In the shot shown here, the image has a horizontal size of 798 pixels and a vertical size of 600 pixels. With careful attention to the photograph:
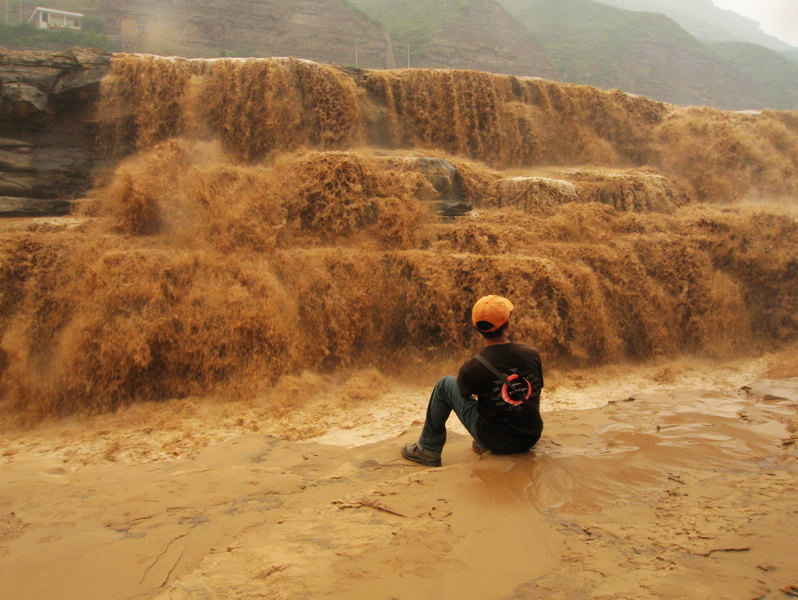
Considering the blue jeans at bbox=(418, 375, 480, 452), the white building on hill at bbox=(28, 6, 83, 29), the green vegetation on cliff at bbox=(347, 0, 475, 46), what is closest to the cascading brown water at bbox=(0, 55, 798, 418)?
the blue jeans at bbox=(418, 375, 480, 452)

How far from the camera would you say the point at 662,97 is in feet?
126

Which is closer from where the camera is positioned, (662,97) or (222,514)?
(222,514)

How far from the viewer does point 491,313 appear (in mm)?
2678

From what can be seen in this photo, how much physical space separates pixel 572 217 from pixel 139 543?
7.08 m

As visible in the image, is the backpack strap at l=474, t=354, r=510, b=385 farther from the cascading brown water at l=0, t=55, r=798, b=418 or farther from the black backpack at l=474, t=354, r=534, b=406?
the cascading brown water at l=0, t=55, r=798, b=418

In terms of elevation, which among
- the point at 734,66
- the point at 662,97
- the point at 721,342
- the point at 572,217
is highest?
the point at 734,66

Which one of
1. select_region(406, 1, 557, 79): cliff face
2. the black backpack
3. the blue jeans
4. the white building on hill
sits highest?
select_region(406, 1, 557, 79): cliff face

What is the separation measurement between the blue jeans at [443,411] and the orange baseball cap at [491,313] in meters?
0.43

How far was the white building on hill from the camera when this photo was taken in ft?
88.5

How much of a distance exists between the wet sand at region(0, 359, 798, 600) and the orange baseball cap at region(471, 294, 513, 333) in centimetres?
68

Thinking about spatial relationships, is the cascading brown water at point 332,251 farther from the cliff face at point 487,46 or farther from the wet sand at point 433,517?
the cliff face at point 487,46

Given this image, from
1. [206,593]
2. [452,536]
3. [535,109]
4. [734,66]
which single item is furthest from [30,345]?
[734,66]

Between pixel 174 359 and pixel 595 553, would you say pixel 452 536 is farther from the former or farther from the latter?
pixel 174 359

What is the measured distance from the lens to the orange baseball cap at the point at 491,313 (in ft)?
8.79
